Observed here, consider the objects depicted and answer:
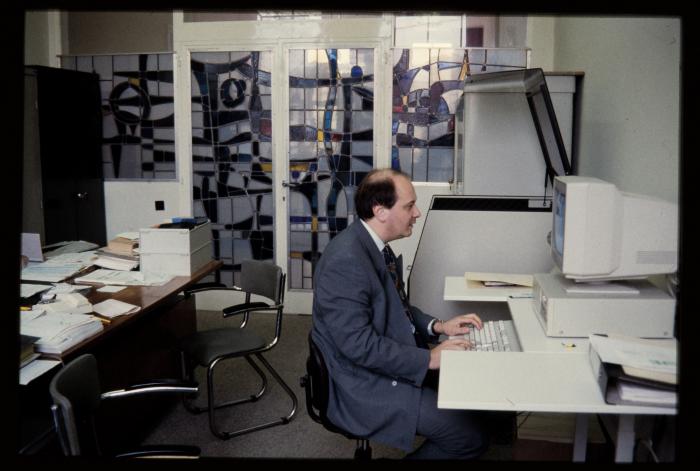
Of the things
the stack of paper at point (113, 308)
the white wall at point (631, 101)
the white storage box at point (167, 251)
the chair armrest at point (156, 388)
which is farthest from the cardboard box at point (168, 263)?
the white wall at point (631, 101)

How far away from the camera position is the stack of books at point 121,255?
329cm

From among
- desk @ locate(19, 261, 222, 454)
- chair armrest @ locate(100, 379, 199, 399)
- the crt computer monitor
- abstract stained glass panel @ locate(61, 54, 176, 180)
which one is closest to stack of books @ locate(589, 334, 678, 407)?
the crt computer monitor

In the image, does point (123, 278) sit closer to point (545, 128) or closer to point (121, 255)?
point (121, 255)

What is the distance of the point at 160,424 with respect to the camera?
122 inches

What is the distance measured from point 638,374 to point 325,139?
12.6ft

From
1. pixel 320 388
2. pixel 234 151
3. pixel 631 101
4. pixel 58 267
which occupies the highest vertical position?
pixel 631 101

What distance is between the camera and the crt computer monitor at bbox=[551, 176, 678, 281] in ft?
5.95

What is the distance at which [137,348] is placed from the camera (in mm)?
2873

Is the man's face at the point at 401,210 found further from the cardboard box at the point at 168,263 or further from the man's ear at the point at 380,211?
the cardboard box at the point at 168,263

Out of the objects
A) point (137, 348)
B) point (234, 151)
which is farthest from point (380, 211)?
point (234, 151)

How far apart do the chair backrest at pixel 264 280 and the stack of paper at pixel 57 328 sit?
992 mm

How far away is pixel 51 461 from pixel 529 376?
1.31 metres

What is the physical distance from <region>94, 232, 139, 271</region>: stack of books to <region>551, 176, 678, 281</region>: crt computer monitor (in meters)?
2.34

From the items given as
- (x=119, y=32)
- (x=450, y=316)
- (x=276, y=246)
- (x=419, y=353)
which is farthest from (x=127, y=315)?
(x=119, y=32)
